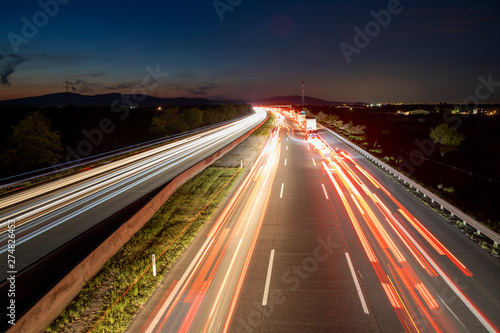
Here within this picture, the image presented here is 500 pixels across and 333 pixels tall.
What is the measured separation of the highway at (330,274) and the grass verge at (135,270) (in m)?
0.55

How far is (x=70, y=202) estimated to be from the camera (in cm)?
1756

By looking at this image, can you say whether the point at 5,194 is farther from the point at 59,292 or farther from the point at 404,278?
the point at 404,278

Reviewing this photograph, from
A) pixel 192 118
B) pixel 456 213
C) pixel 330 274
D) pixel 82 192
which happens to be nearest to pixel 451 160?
pixel 456 213

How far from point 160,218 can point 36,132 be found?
2812 centimetres

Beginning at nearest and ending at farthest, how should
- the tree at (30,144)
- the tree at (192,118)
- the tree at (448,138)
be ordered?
the tree at (30,144), the tree at (448,138), the tree at (192,118)

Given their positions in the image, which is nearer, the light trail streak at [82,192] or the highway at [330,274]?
the highway at [330,274]

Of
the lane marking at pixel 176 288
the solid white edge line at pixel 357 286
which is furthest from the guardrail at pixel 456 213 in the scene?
the lane marking at pixel 176 288

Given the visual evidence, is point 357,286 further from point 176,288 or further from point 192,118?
point 192,118

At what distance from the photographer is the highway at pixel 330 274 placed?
25.2 ft

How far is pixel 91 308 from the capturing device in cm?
833

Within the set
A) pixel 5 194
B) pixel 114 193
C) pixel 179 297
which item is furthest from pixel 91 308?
pixel 5 194

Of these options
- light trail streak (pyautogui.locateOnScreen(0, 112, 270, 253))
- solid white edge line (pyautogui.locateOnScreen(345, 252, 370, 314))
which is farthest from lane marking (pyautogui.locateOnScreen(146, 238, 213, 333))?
light trail streak (pyautogui.locateOnScreen(0, 112, 270, 253))

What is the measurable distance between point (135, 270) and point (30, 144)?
31704mm

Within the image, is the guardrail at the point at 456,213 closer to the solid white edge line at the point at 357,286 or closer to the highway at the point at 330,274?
the highway at the point at 330,274
